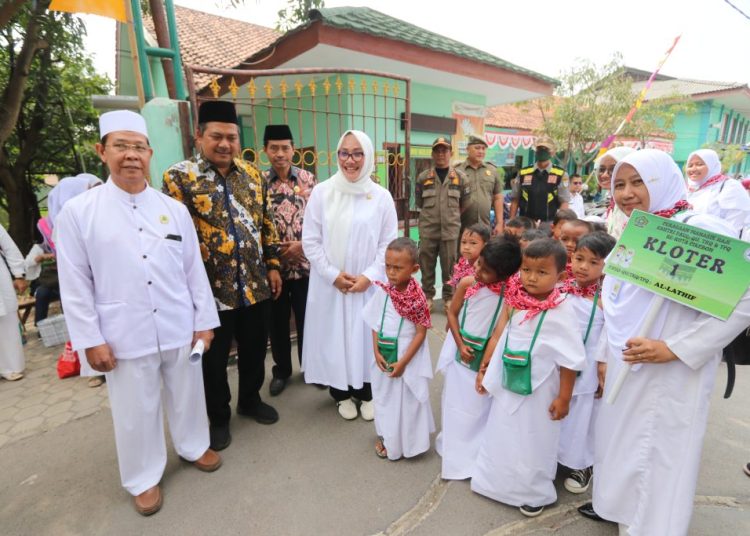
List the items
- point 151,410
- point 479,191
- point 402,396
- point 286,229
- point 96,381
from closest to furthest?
point 151,410
point 402,396
point 286,229
point 96,381
point 479,191

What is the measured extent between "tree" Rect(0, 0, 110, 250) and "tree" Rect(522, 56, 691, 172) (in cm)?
1187

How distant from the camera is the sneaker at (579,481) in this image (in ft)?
7.14

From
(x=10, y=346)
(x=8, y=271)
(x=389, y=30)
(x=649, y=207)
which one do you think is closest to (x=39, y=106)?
(x=8, y=271)

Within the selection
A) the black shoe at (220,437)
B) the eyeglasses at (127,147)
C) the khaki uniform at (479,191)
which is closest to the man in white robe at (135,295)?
the eyeglasses at (127,147)

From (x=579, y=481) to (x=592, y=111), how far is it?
1285 centimetres

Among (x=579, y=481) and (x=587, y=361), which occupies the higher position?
(x=587, y=361)

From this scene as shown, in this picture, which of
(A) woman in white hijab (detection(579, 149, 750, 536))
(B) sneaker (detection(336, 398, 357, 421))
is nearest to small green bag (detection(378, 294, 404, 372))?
(B) sneaker (detection(336, 398, 357, 421))

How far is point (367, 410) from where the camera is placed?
9.50 ft

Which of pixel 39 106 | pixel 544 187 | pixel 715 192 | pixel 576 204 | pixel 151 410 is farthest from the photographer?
pixel 39 106

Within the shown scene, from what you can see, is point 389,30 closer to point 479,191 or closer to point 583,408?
point 479,191

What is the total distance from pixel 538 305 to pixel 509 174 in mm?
14197

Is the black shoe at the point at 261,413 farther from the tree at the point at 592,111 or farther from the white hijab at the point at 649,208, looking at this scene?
the tree at the point at 592,111

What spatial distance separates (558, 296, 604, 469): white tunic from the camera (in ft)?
6.93

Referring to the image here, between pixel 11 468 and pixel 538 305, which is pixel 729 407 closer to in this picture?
pixel 538 305
